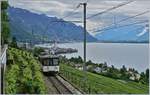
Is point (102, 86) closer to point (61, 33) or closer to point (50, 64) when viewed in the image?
point (50, 64)

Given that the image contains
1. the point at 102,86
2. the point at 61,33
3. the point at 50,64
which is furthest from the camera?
the point at 61,33

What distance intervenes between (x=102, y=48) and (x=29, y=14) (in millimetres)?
57992

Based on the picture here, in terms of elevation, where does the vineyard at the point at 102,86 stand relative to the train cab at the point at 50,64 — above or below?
below

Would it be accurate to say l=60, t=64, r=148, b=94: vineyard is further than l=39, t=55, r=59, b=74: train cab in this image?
No

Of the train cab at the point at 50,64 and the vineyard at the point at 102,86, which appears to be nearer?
the vineyard at the point at 102,86

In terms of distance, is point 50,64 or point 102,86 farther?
point 50,64

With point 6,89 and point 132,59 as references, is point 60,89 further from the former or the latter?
point 132,59

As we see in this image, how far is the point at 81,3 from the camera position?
19547 mm

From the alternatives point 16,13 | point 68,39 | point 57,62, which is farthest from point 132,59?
point 16,13

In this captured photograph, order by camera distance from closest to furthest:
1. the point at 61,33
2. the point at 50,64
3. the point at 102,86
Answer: the point at 102,86, the point at 50,64, the point at 61,33

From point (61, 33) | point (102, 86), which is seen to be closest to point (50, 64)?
point (102, 86)

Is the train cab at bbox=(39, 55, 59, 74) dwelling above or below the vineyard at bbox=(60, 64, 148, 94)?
above

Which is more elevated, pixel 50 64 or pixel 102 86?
pixel 50 64

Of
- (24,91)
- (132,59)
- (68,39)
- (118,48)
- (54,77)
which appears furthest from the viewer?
(68,39)
